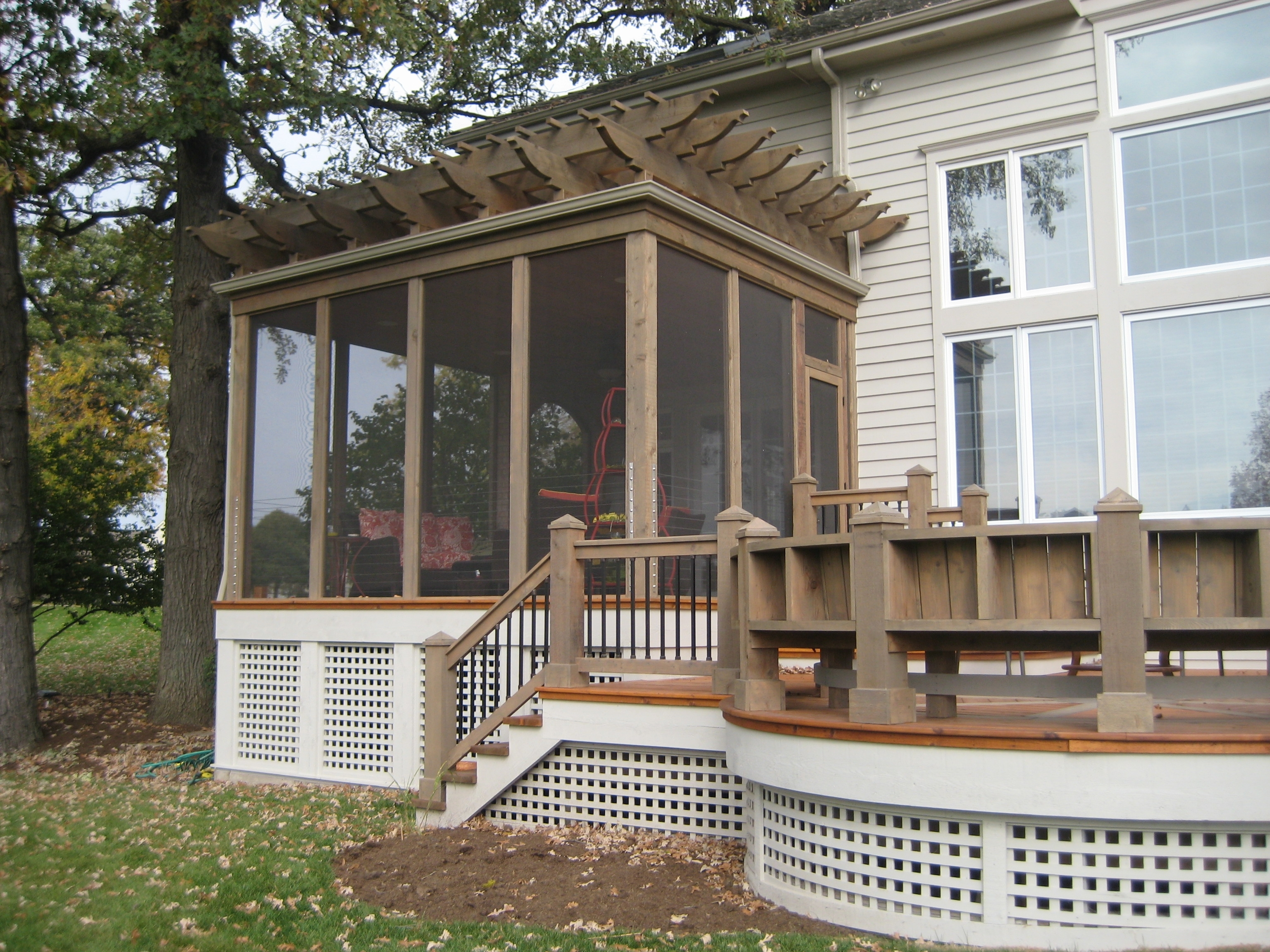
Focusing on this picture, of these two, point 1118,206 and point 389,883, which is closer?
point 389,883

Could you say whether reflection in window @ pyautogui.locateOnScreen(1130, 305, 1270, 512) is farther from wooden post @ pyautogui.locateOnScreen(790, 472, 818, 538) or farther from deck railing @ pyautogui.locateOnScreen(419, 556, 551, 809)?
deck railing @ pyautogui.locateOnScreen(419, 556, 551, 809)

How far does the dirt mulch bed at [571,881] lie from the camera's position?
473cm

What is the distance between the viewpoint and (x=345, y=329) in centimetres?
923

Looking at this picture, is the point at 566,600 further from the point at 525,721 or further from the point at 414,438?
the point at 414,438

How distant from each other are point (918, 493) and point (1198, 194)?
3.63 meters

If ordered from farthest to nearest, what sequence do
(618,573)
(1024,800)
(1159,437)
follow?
1. (1159,437)
2. (618,573)
3. (1024,800)

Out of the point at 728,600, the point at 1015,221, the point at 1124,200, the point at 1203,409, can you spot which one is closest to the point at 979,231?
the point at 1015,221

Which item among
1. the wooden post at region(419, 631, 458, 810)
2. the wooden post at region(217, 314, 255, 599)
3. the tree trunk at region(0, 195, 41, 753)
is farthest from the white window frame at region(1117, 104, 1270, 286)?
the tree trunk at region(0, 195, 41, 753)

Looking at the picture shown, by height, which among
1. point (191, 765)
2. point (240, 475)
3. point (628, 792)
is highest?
point (240, 475)

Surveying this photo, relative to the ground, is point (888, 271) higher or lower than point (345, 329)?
higher

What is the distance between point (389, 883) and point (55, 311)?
18.5 m

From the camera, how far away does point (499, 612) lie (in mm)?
6836

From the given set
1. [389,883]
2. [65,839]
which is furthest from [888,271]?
[65,839]

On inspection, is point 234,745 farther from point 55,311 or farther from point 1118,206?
point 55,311
